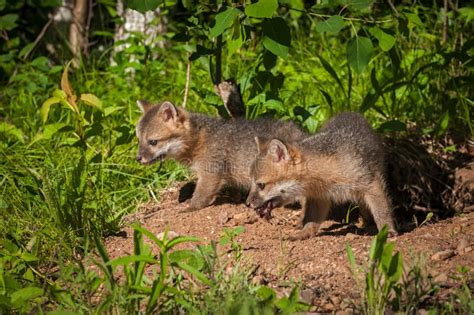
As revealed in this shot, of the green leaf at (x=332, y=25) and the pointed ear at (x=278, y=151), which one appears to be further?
the pointed ear at (x=278, y=151)

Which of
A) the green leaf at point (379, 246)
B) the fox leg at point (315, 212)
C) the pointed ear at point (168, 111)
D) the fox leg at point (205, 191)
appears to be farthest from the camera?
the pointed ear at point (168, 111)

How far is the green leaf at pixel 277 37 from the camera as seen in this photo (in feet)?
19.0

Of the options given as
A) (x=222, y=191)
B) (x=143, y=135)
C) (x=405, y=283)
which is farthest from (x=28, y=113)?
(x=405, y=283)

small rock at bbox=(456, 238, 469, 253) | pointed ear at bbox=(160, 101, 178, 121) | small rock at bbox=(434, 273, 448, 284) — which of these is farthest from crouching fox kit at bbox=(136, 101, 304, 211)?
small rock at bbox=(434, 273, 448, 284)

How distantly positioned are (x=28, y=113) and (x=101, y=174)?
87.0 inches

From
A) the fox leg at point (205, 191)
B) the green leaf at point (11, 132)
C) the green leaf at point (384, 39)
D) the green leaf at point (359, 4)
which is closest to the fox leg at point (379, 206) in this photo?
the green leaf at point (384, 39)

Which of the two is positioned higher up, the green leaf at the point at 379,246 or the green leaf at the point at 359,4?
the green leaf at the point at 359,4

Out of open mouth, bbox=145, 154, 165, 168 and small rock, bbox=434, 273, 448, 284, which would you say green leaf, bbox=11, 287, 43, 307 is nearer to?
small rock, bbox=434, 273, 448, 284

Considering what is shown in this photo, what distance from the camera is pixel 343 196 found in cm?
621

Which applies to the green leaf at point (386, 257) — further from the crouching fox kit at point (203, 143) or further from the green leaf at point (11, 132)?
the green leaf at point (11, 132)

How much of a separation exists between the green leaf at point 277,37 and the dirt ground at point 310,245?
1.50m

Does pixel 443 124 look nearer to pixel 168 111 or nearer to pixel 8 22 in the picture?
pixel 168 111

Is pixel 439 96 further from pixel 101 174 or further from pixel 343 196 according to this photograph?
pixel 101 174

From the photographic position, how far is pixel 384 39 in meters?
5.96
